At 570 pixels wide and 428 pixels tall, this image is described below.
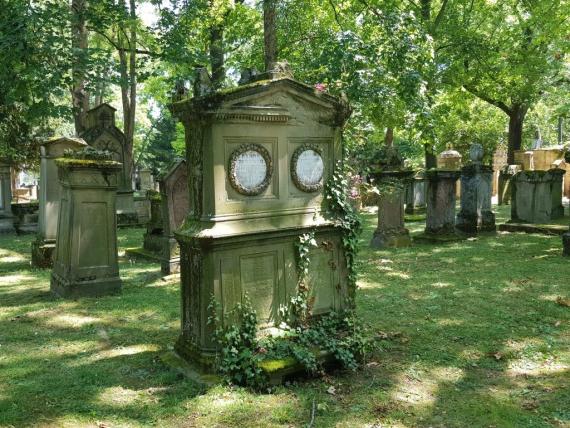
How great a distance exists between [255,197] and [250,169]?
258mm

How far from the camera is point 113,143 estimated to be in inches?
695

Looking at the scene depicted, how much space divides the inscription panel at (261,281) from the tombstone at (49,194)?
6051mm

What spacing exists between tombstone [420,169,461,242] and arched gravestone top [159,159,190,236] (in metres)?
6.09

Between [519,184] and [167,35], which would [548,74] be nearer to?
[519,184]

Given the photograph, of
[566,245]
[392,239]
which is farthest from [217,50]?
[566,245]

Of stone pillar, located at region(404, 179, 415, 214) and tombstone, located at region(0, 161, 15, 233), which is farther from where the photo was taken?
stone pillar, located at region(404, 179, 415, 214)

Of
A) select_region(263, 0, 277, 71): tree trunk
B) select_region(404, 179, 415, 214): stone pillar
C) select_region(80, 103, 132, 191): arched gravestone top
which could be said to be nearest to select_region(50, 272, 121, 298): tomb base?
select_region(263, 0, 277, 71): tree trunk

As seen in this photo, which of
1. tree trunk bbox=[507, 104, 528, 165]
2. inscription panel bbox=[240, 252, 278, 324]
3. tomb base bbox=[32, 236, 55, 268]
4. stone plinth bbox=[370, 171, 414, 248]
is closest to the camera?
inscription panel bbox=[240, 252, 278, 324]

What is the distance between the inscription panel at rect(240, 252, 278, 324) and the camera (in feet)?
14.8

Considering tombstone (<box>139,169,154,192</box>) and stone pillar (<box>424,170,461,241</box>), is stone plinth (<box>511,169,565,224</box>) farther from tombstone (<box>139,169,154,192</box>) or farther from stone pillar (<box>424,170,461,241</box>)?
tombstone (<box>139,169,154,192</box>)

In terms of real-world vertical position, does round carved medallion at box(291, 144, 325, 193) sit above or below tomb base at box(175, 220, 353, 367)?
above

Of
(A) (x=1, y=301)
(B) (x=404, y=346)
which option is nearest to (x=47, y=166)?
(A) (x=1, y=301)

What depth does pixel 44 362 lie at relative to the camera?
491 cm

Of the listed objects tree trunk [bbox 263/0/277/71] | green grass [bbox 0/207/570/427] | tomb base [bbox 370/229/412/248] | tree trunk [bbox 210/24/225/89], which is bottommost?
green grass [bbox 0/207/570/427]
